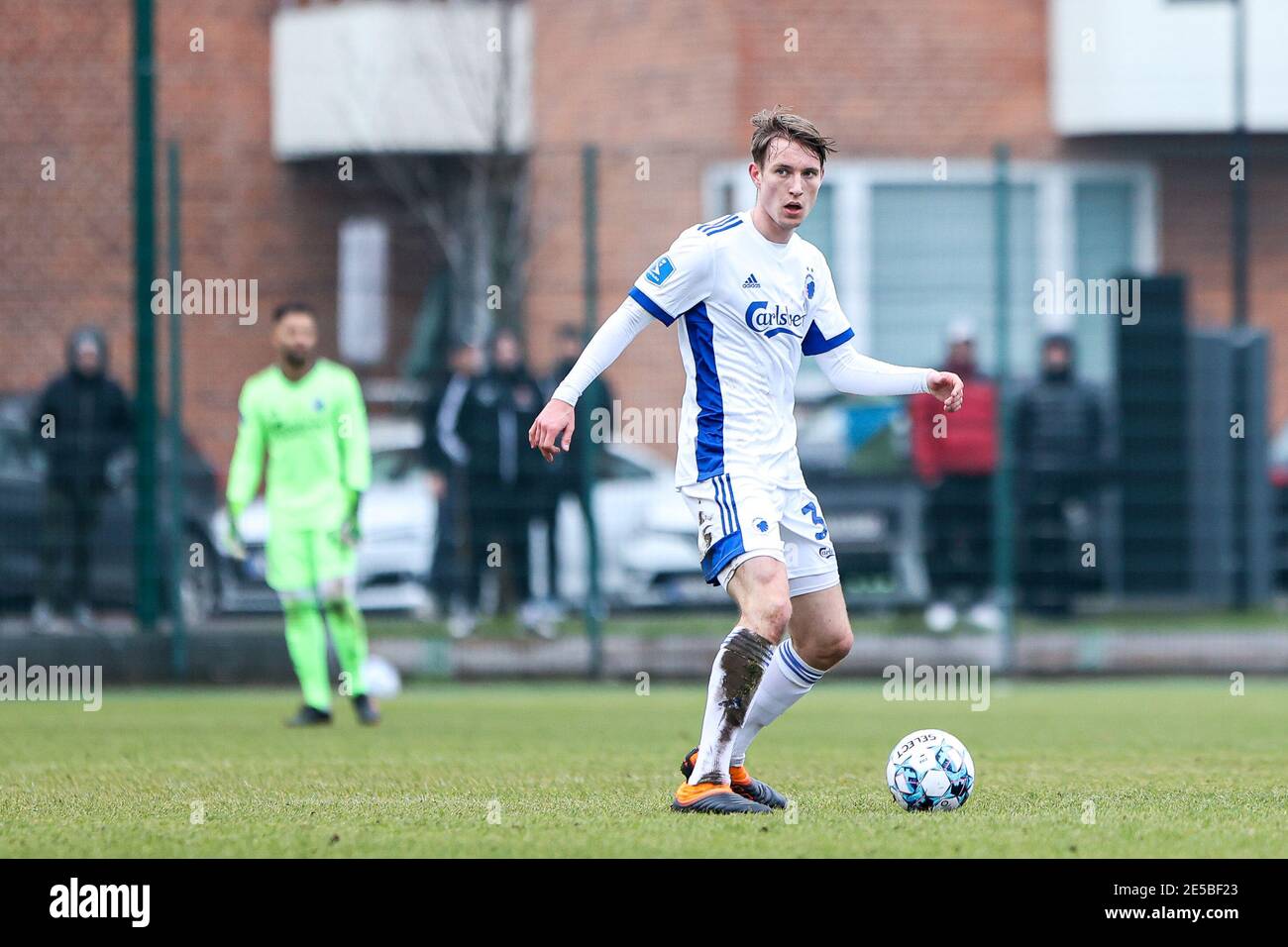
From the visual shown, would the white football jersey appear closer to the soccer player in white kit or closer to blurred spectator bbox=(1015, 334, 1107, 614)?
the soccer player in white kit

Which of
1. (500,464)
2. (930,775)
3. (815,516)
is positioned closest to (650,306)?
(815,516)

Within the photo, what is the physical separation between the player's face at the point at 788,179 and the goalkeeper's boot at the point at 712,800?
73.0 inches

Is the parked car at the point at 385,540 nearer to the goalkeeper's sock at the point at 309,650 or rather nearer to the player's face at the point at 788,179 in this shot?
the goalkeeper's sock at the point at 309,650

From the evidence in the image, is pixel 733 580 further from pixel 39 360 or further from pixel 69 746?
pixel 39 360

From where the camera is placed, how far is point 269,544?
36.4ft

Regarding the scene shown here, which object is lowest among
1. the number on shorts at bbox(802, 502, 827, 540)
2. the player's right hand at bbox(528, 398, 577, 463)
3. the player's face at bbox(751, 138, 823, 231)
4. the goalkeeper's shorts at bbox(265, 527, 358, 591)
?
the goalkeeper's shorts at bbox(265, 527, 358, 591)

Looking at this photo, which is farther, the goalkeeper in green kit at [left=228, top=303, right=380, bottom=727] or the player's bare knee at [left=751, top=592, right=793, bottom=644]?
the goalkeeper in green kit at [left=228, top=303, right=380, bottom=727]

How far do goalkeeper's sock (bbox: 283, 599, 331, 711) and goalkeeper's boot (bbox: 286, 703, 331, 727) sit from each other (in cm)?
2

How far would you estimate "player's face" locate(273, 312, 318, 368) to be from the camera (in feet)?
36.0

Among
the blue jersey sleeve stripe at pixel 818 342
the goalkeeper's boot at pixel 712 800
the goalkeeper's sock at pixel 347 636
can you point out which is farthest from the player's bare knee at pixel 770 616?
Result: the goalkeeper's sock at pixel 347 636

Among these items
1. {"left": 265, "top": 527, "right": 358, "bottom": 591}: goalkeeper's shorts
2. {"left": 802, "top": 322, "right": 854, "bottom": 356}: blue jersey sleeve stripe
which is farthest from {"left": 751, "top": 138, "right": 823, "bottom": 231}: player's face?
{"left": 265, "top": 527, "right": 358, "bottom": 591}: goalkeeper's shorts

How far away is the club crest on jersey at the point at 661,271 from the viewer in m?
6.82

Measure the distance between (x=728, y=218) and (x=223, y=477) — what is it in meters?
8.12
